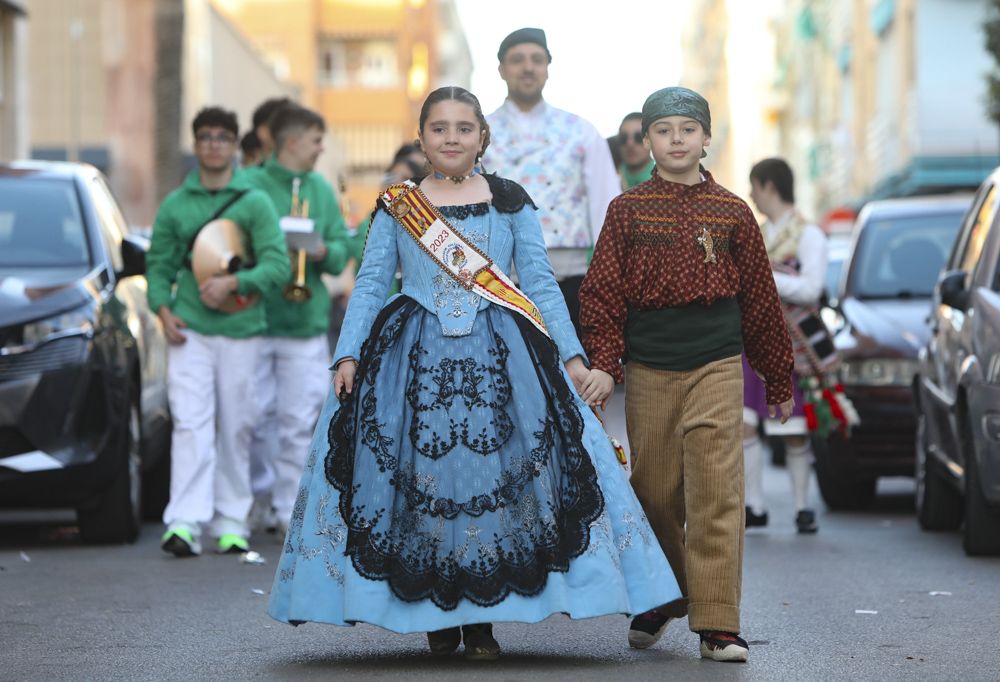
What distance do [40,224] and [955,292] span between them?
4749 millimetres

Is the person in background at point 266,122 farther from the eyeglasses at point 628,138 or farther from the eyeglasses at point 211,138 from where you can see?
the eyeglasses at point 628,138

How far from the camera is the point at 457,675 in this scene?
6.61 meters

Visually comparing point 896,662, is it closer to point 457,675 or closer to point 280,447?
point 457,675

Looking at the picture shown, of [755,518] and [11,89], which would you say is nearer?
[755,518]

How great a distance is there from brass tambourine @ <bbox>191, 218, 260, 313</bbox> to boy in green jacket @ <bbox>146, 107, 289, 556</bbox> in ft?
0.13

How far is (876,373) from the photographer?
13492 millimetres

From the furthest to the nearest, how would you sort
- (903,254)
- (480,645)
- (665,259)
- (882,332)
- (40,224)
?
(903,254) < (882,332) < (40,224) < (665,259) < (480,645)

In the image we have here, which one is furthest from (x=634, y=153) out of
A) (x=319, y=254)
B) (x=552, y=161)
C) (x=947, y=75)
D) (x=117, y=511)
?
(x=947, y=75)

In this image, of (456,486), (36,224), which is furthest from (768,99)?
(456,486)

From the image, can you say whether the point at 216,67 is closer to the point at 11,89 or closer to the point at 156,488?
the point at 11,89

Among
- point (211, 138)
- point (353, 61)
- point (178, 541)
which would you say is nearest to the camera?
point (178, 541)

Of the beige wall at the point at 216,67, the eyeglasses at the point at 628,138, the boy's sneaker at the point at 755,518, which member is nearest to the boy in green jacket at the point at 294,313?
the eyeglasses at the point at 628,138

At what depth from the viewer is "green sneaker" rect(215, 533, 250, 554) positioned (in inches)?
430

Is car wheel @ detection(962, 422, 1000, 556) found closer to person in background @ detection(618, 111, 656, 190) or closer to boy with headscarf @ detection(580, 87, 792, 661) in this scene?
person in background @ detection(618, 111, 656, 190)
